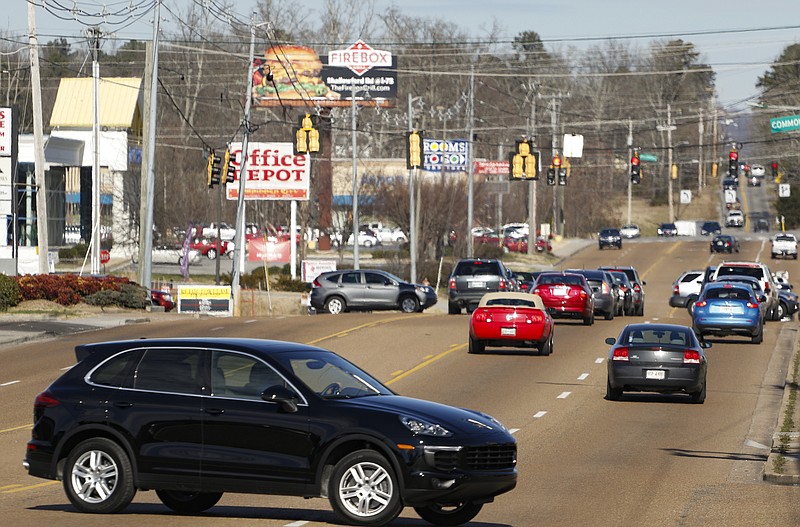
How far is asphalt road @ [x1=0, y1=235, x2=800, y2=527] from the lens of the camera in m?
13.1

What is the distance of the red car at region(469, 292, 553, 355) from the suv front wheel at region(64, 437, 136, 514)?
792 inches

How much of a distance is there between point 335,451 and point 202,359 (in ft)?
5.16

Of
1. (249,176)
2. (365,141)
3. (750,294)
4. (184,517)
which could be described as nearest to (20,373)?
(184,517)

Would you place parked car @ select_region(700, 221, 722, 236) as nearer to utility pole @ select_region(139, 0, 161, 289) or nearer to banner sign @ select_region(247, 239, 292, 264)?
banner sign @ select_region(247, 239, 292, 264)

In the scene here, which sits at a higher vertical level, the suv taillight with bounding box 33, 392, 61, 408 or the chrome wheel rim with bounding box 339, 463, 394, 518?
the suv taillight with bounding box 33, 392, 61, 408

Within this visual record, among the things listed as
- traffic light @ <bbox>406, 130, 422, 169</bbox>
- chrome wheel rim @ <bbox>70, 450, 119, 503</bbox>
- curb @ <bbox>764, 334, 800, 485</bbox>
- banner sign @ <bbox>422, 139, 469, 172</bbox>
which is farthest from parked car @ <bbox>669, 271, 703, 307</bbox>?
chrome wheel rim @ <bbox>70, 450, 119, 503</bbox>

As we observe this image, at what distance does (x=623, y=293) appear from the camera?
158ft

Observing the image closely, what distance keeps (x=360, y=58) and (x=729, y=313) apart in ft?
184

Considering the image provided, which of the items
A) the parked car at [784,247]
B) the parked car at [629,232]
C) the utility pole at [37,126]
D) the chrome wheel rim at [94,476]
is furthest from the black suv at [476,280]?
the parked car at [629,232]

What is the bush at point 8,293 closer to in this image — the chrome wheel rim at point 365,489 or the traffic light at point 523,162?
the traffic light at point 523,162

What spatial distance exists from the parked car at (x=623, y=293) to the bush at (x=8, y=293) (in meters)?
20.2

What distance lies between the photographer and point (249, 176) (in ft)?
221

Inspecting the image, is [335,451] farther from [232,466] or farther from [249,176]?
[249,176]

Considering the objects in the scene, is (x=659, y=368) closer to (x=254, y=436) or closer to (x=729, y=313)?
(x=729, y=313)
